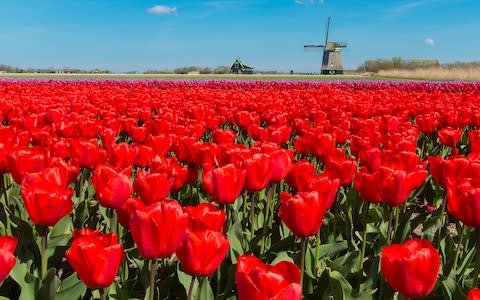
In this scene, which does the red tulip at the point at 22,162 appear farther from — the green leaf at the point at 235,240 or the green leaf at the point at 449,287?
the green leaf at the point at 449,287

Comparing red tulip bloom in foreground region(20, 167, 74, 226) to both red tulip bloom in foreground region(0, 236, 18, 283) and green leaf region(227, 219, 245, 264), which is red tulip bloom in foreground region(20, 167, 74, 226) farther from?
green leaf region(227, 219, 245, 264)

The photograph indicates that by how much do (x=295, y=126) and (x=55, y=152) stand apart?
9.50ft

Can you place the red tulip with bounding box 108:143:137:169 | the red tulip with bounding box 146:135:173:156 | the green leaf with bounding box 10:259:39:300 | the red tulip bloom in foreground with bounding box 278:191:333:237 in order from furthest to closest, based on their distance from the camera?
the red tulip with bounding box 146:135:173:156 < the red tulip with bounding box 108:143:137:169 < the green leaf with bounding box 10:259:39:300 < the red tulip bloom in foreground with bounding box 278:191:333:237

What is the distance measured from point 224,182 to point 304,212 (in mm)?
467

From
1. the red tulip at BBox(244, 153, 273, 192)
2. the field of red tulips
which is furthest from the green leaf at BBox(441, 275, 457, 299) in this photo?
the red tulip at BBox(244, 153, 273, 192)

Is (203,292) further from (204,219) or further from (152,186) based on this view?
(152,186)

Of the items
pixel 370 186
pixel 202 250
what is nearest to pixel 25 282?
pixel 202 250

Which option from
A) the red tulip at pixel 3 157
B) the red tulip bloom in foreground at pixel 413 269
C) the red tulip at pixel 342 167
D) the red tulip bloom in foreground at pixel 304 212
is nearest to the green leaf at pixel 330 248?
the red tulip at pixel 342 167

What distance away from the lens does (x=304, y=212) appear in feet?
6.24

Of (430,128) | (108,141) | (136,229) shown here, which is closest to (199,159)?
(108,141)

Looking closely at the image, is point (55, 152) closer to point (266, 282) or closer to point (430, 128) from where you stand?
point (266, 282)

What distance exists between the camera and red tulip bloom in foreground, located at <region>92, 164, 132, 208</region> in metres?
2.15

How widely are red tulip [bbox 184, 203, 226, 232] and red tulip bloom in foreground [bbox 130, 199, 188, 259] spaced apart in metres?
0.19

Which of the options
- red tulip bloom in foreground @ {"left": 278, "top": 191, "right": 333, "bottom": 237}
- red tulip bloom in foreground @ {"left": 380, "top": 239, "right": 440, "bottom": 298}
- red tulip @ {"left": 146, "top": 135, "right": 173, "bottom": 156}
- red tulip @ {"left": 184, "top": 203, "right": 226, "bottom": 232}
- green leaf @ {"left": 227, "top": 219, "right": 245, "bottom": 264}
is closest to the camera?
red tulip bloom in foreground @ {"left": 380, "top": 239, "right": 440, "bottom": 298}
